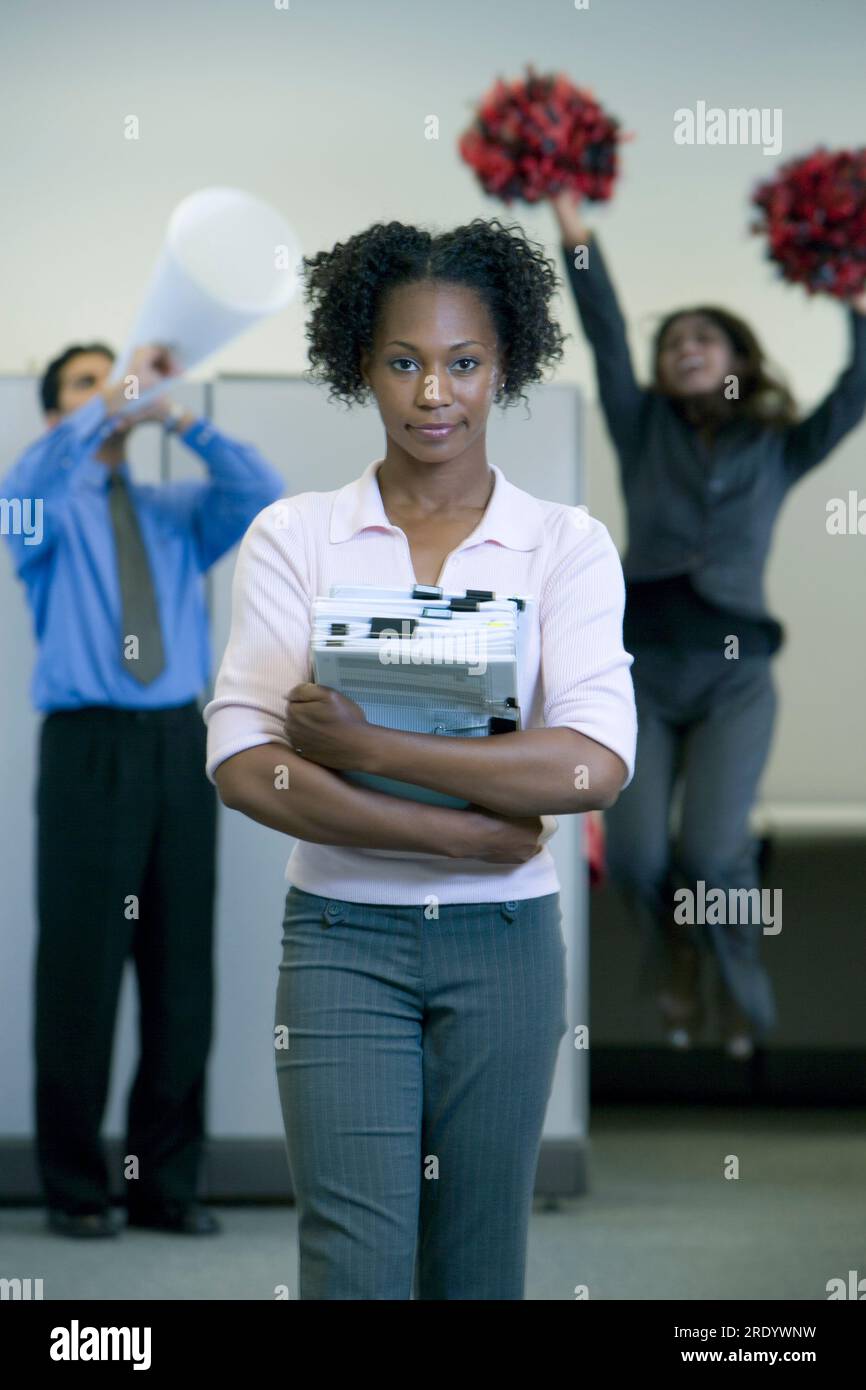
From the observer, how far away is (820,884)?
3.86 meters

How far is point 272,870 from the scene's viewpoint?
10.2 ft

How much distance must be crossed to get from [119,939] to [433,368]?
1761 mm

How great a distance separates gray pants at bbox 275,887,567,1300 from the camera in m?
1.36

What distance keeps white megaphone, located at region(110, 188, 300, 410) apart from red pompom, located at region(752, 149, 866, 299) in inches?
48.0

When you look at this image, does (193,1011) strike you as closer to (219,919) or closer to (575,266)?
(219,919)

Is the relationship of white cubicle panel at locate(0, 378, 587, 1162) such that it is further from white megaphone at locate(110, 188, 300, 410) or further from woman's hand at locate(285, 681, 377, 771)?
woman's hand at locate(285, 681, 377, 771)

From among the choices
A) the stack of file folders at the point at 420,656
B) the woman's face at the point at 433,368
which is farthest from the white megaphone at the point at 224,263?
the stack of file folders at the point at 420,656

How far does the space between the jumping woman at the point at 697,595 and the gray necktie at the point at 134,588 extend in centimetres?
98

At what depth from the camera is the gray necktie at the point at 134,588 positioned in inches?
114

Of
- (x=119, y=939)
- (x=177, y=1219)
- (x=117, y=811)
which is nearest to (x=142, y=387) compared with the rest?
(x=117, y=811)

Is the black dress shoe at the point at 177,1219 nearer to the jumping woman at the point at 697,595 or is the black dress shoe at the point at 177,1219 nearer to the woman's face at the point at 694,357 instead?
the jumping woman at the point at 697,595

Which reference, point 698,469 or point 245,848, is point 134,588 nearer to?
point 245,848
